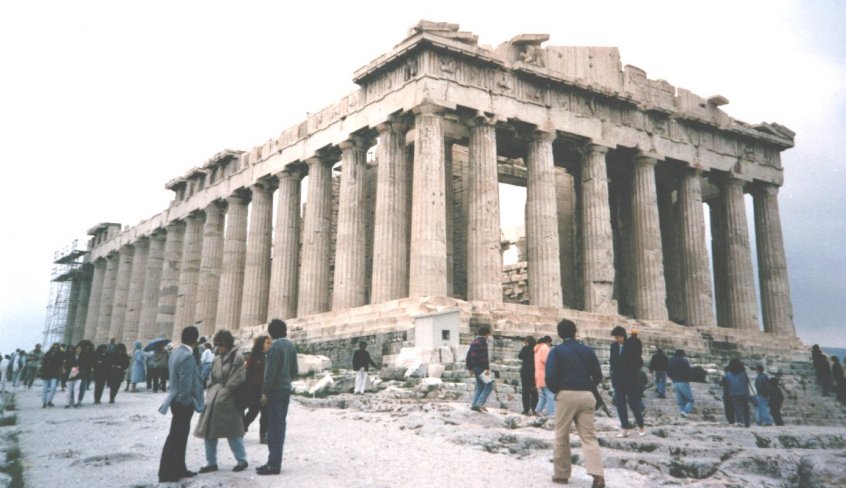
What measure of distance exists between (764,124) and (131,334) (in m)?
36.7

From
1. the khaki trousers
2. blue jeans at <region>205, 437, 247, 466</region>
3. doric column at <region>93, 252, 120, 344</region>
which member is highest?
doric column at <region>93, 252, 120, 344</region>

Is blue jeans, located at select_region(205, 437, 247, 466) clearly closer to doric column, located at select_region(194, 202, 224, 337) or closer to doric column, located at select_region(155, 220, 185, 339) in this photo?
doric column, located at select_region(194, 202, 224, 337)

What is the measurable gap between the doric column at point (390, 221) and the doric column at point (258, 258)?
8488mm

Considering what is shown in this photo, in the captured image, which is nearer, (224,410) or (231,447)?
(224,410)

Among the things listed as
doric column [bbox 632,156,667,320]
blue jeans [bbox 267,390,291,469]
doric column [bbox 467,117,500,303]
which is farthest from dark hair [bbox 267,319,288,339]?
doric column [bbox 632,156,667,320]

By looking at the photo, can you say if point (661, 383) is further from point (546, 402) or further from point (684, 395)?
point (546, 402)

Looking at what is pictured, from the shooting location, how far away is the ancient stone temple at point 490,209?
23.0 meters

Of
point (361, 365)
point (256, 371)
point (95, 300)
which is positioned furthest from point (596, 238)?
point (95, 300)

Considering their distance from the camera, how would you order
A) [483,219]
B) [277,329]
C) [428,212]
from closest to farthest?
[277,329] → [428,212] → [483,219]

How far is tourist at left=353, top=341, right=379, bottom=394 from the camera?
1466 cm

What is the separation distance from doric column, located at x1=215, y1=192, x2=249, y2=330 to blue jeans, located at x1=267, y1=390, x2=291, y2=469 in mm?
25183

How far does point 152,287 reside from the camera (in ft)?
129

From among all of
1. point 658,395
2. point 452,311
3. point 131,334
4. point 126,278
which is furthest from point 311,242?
point 126,278

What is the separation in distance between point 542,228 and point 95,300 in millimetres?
35128
